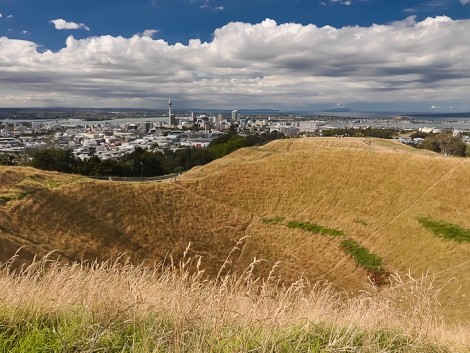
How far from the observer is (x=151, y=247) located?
2483 centimetres

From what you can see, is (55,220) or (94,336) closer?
(94,336)

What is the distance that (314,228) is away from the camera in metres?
28.3

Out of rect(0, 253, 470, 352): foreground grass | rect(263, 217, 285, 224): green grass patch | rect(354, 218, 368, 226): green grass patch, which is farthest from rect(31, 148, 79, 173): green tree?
rect(0, 253, 470, 352): foreground grass

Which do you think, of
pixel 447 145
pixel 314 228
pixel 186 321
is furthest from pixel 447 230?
pixel 447 145

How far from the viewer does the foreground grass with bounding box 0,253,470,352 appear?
3195 mm

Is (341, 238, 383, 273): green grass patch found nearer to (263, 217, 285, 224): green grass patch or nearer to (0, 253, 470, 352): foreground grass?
(263, 217, 285, 224): green grass patch

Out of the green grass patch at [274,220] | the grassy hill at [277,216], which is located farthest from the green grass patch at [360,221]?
the green grass patch at [274,220]

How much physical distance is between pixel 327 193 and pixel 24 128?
190976 mm

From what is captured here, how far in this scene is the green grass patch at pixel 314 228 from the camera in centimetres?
2772

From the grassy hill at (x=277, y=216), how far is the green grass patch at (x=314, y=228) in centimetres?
7

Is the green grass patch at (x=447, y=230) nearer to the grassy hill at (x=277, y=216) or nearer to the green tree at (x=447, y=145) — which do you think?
the grassy hill at (x=277, y=216)

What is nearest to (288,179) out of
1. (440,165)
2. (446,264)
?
(440,165)

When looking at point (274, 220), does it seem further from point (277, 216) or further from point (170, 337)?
point (170, 337)

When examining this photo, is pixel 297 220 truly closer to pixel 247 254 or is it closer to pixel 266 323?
pixel 247 254
